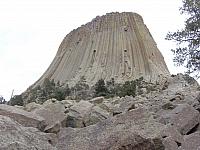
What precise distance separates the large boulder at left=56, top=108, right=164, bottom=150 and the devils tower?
2212 inches

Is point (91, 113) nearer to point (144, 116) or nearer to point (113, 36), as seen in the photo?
point (144, 116)

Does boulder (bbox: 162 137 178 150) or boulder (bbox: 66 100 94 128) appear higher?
boulder (bbox: 66 100 94 128)

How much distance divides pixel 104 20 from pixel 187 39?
64043 mm

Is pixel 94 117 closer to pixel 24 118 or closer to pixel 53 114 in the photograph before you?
pixel 53 114

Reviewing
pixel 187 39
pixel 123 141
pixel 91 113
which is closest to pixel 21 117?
pixel 91 113

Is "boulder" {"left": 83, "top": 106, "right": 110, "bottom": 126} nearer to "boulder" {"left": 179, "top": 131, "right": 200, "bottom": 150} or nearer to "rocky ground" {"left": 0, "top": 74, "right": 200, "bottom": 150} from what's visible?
"rocky ground" {"left": 0, "top": 74, "right": 200, "bottom": 150}

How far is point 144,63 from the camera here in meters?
72.0

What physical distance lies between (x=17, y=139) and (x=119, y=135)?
1712mm

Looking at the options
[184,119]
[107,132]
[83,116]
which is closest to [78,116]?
[83,116]

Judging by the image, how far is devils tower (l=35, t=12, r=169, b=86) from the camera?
2675 inches

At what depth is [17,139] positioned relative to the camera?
6.02m

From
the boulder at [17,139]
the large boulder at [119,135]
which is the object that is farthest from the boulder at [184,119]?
the boulder at [17,139]

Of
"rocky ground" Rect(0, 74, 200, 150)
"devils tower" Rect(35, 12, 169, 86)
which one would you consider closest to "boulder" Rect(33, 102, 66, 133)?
"rocky ground" Rect(0, 74, 200, 150)

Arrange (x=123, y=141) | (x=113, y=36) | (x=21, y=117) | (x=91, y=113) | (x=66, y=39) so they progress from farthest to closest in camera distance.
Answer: (x=66, y=39), (x=113, y=36), (x=91, y=113), (x=21, y=117), (x=123, y=141)
